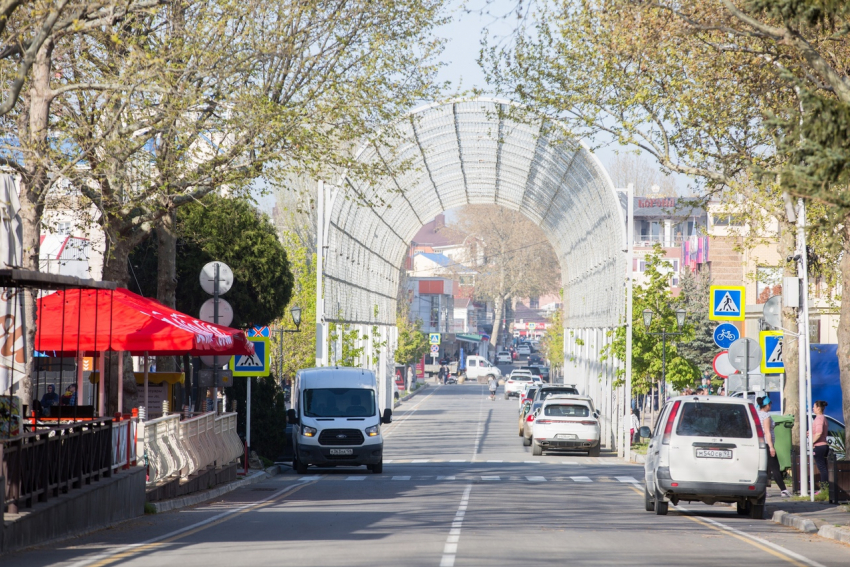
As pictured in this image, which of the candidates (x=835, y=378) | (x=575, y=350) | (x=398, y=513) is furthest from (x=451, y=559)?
(x=575, y=350)

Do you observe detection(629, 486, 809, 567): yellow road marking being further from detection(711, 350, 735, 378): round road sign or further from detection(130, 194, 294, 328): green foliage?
detection(130, 194, 294, 328): green foliage

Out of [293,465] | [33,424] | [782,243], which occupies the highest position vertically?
[782,243]

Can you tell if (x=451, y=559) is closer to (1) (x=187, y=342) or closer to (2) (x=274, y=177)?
(1) (x=187, y=342)

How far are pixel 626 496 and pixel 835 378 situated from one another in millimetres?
17210

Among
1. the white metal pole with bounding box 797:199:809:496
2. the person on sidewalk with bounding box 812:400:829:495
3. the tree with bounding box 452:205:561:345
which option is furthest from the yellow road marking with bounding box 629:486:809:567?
the tree with bounding box 452:205:561:345

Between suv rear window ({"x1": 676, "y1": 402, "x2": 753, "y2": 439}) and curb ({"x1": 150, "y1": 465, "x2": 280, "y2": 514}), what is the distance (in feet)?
25.2

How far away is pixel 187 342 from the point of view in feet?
58.5

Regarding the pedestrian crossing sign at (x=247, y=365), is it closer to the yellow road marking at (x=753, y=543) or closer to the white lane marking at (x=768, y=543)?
the white lane marking at (x=768, y=543)

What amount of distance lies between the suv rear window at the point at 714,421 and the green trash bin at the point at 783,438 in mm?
5806

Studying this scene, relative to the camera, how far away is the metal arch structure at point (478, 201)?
39062 millimetres

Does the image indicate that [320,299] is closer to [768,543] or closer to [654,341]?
[654,341]

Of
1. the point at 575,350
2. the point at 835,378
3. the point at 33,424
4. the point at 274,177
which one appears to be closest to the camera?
the point at 33,424

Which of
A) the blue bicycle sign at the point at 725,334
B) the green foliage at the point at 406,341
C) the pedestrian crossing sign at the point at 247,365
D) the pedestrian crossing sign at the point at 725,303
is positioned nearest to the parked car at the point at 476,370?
the green foliage at the point at 406,341

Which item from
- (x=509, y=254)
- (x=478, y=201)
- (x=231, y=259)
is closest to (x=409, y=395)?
(x=478, y=201)
